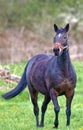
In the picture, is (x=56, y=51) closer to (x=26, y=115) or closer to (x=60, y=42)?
(x=60, y=42)

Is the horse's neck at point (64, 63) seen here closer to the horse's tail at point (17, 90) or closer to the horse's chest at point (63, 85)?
the horse's chest at point (63, 85)

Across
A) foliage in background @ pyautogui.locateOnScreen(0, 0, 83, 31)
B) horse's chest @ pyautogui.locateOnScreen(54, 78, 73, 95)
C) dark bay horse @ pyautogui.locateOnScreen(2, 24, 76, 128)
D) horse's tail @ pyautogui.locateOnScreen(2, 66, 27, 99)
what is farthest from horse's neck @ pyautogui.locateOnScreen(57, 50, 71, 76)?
foliage in background @ pyautogui.locateOnScreen(0, 0, 83, 31)

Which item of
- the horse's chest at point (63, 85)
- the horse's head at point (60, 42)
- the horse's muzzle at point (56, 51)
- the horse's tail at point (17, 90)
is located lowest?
the horse's tail at point (17, 90)

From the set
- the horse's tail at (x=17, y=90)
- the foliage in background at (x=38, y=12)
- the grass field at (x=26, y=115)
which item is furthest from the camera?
the foliage in background at (x=38, y=12)

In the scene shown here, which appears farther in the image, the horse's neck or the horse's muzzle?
the horse's neck

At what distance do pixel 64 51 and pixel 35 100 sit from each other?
63.9 inches

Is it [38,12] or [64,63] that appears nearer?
[64,63]

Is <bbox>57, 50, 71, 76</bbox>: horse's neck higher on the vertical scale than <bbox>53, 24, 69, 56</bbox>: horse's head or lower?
lower

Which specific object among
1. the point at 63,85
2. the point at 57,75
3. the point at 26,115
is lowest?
the point at 26,115

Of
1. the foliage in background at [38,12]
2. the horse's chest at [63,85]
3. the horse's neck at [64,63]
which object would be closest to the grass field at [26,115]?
the horse's chest at [63,85]

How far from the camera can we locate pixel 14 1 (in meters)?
41.2

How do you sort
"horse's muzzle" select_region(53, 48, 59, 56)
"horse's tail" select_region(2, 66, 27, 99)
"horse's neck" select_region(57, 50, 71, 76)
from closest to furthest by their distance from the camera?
1. "horse's muzzle" select_region(53, 48, 59, 56)
2. "horse's neck" select_region(57, 50, 71, 76)
3. "horse's tail" select_region(2, 66, 27, 99)

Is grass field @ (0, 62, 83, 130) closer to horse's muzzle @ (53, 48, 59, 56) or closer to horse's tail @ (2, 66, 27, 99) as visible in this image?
horse's tail @ (2, 66, 27, 99)

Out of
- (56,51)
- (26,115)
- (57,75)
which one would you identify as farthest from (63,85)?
(26,115)
